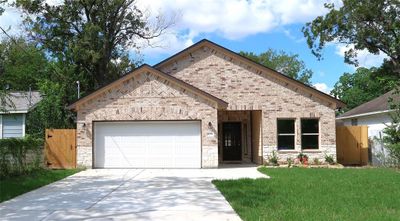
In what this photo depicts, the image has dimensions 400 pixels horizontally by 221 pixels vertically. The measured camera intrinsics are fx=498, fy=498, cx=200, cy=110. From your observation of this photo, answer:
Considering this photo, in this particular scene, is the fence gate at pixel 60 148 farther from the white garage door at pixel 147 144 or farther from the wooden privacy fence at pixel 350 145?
the wooden privacy fence at pixel 350 145

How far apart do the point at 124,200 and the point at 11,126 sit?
17641 millimetres

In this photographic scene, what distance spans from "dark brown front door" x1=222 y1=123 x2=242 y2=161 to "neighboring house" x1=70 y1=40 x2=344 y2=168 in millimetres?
2986

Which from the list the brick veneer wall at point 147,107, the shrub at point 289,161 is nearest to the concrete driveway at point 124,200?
the brick veneer wall at point 147,107

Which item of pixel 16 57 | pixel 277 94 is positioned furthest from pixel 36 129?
pixel 277 94

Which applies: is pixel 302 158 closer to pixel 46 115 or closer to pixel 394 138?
pixel 394 138

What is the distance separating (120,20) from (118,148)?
18360 mm

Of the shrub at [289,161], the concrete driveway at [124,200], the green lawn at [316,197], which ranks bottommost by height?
the concrete driveway at [124,200]

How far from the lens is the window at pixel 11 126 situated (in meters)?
28.1

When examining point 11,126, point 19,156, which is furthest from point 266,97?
point 11,126

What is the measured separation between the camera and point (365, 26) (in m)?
35.9

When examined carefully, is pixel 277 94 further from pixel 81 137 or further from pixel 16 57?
pixel 16 57

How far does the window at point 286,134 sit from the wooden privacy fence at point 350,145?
323 centimetres

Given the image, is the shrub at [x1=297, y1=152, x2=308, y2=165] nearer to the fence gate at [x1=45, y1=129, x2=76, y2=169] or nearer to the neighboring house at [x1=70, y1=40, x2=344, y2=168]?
the neighboring house at [x1=70, y1=40, x2=344, y2=168]

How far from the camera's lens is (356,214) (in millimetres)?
A: 9977
